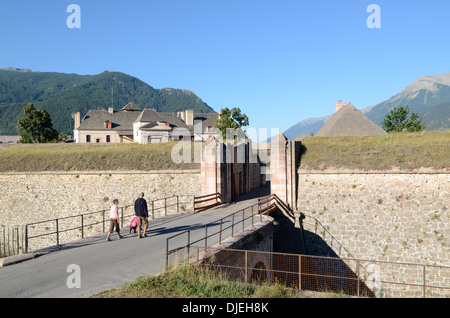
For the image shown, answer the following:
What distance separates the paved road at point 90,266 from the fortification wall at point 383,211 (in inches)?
327

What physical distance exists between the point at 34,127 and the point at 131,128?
595 inches

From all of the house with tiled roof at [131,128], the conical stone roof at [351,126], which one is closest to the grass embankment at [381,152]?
the conical stone roof at [351,126]

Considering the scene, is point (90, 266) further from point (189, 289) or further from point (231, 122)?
point (231, 122)

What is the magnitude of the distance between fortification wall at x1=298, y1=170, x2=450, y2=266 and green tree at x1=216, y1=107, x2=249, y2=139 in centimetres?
3183

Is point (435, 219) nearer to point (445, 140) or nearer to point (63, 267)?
point (445, 140)

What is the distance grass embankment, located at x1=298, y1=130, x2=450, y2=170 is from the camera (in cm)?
1892

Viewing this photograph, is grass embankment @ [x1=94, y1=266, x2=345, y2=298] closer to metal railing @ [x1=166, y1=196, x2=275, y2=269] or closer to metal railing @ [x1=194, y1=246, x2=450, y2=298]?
metal railing @ [x1=166, y1=196, x2=275, y2=269]

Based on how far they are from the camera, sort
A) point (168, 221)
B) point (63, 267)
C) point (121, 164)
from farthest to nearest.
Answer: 1. point (121, 164)
2. point (168, 221)
3. point (63, 267)

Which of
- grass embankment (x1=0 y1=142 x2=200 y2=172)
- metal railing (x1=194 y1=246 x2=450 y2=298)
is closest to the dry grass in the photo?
metal railing (x1=194 y1=246 x2=450 y2=298)

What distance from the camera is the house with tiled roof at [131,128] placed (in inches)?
2042

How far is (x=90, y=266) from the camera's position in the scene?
33.8 feet
